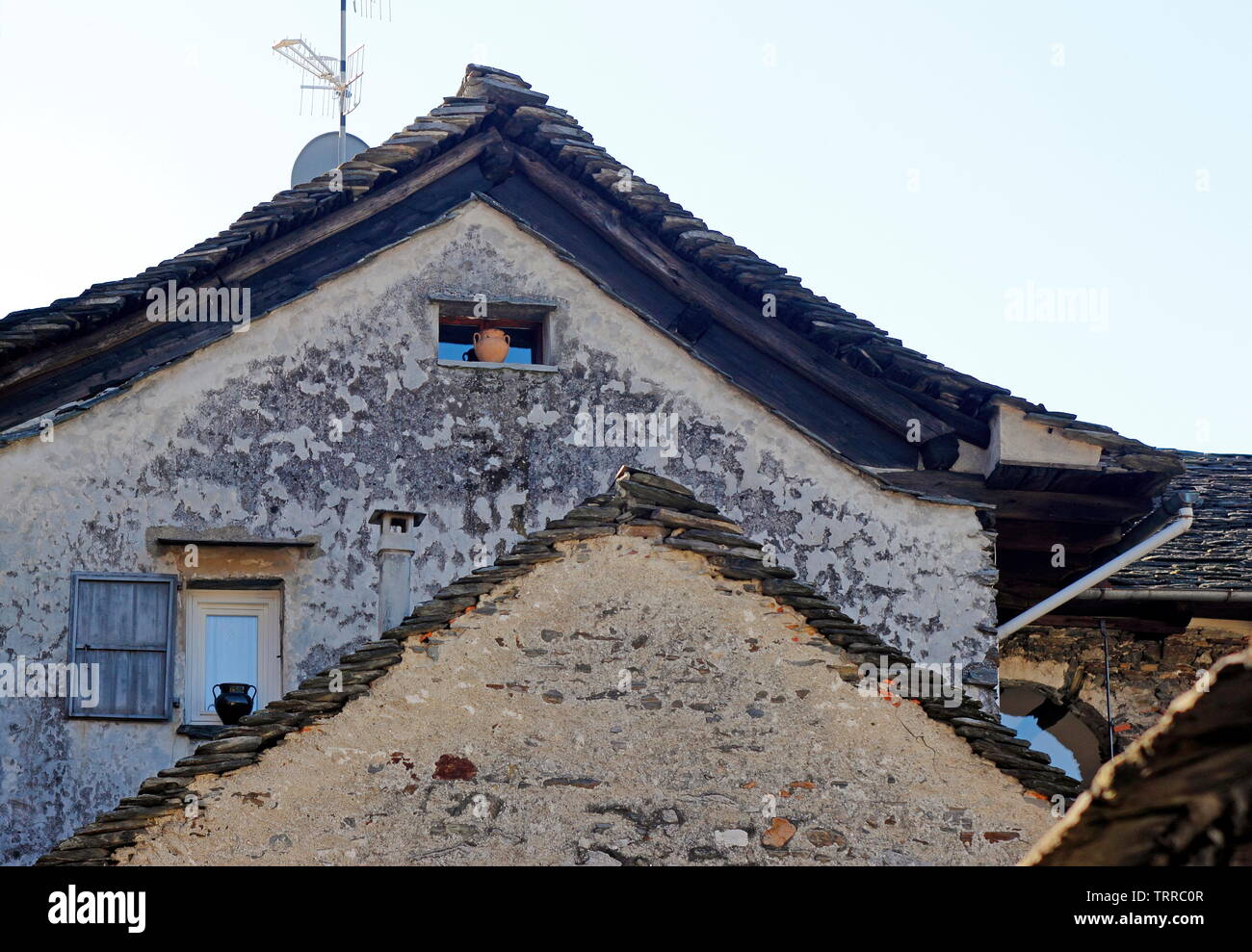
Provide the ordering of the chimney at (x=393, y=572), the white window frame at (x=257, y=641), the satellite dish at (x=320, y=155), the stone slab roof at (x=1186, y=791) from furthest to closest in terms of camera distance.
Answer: the satellite dish at (x=320, y=155)
the white window frame at (x=257, y=641)
the chimney at (x=393, y=572)
the stone slab roof at (x=1186, y=791)

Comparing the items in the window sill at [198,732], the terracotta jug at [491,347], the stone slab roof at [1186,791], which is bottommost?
the window sill at [198,732]

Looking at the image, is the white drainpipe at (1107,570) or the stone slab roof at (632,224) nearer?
the white drainpipe at (1107,570)

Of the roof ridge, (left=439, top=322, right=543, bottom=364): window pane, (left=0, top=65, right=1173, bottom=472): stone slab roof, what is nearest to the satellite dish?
(left=0, top=65, right=1173, bottom=472): stone slab roof

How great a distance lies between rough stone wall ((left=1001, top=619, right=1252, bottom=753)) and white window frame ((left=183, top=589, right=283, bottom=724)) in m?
5.48

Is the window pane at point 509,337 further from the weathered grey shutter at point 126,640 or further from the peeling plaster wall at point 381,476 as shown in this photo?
the weathered grey shutter at point 126,640

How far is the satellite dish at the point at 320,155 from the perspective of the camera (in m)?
17.2

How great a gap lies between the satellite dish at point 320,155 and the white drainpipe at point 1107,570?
25.4ft

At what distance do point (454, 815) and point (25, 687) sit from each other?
4.71m

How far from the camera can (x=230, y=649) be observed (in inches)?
488

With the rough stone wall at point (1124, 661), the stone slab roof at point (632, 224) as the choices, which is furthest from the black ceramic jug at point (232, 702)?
the rough stone wall at point (1124, 661)

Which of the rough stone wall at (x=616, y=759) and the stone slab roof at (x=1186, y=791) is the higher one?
the stone slab roof at (x=1186, y=791)

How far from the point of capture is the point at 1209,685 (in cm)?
337

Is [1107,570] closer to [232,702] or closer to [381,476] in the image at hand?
[381,476]
